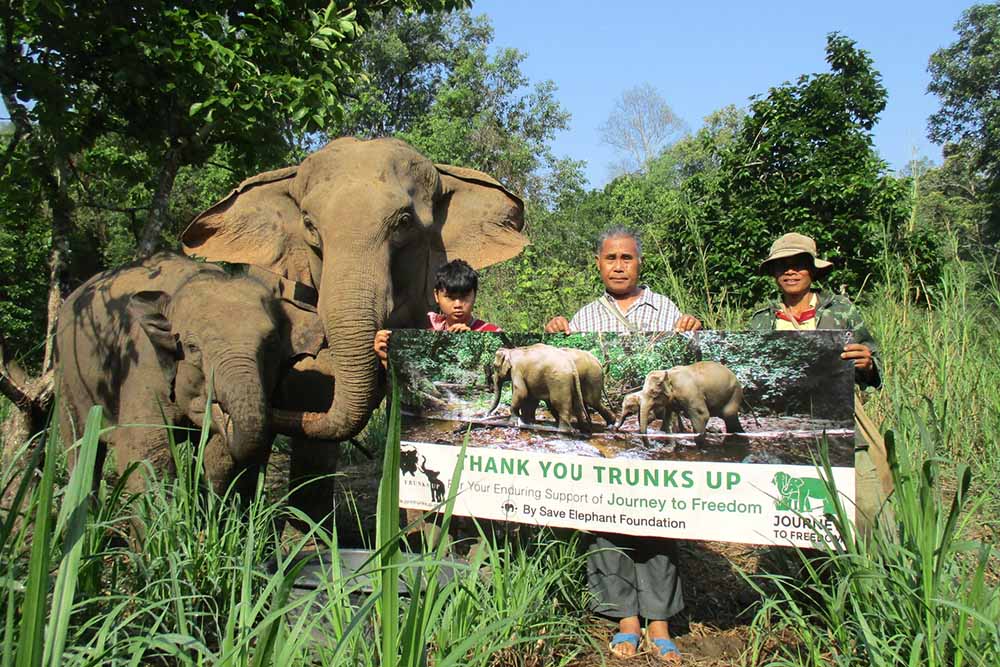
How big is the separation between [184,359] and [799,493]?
306cm

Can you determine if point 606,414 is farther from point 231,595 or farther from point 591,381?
point 231,595

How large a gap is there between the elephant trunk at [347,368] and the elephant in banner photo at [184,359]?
0.49 ft

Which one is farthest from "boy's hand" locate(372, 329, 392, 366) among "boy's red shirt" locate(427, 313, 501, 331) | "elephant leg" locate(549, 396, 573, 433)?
"elephant leg" locate(549, 396, 573, 433)

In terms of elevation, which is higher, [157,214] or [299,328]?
[157,214]

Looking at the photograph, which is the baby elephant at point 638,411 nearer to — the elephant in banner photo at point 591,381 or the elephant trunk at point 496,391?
the elephant in banner photo at point 591,381

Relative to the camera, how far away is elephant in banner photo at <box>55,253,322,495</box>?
13.3 feet

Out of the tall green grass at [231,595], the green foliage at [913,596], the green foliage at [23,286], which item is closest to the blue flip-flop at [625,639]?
the tall green grass at [231,595]

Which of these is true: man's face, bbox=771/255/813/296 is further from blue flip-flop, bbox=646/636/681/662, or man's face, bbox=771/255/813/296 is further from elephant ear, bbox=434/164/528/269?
elephant ear, bbox=434/164/528/269

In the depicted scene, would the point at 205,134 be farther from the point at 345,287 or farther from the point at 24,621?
the point at 24,621

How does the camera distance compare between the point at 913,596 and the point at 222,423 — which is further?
the point at 222,423

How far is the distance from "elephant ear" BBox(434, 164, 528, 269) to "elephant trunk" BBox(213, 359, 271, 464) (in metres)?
2.41

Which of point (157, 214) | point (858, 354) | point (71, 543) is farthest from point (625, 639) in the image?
point (157, 214)

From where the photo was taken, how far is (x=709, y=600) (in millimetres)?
4375

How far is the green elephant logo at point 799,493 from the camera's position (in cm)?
336
